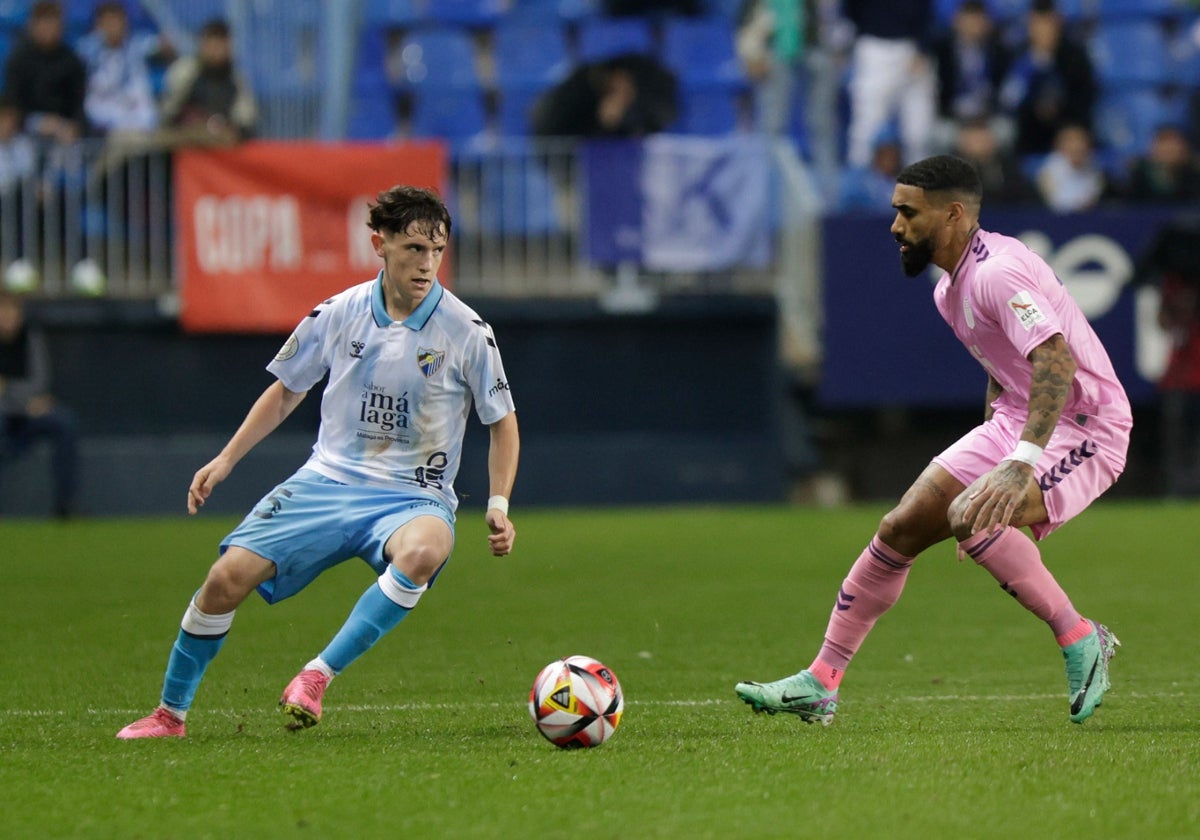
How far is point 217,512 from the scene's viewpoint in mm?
15602

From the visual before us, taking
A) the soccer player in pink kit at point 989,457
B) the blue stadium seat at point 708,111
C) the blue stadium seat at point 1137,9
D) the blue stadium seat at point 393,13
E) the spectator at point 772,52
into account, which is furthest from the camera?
the blue stadium seat at point 1137,9

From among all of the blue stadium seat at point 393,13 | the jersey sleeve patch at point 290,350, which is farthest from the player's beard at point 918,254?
the blue stadium seat at point 393,13

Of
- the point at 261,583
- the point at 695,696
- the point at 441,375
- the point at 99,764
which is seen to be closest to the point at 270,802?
the point at 99,764

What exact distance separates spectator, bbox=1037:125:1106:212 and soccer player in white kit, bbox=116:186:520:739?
34.5 feet

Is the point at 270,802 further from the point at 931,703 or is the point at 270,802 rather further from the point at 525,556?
the point at 525,556

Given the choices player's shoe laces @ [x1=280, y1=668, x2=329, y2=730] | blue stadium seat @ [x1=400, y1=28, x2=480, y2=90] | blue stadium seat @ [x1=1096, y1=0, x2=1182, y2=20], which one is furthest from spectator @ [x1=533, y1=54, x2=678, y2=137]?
player's shoe laces @ [x1=280, y1=668, x2=329, y2=730]

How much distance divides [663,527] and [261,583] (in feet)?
26.1

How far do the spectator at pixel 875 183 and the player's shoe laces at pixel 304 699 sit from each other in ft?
Result: 35.3

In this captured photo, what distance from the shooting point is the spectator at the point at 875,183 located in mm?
16078

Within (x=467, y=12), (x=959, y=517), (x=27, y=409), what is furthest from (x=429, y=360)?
(x=467, y=12)

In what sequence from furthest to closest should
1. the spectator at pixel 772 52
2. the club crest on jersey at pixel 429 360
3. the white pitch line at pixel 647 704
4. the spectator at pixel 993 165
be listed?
the spectator at pixel 772 52 → the spectator at pixel 993 165 → the white pitch line at pixel 647 704 → the club crest on jersey at pixel 429 360

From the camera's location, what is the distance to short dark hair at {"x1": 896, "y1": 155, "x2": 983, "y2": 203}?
6352 mm

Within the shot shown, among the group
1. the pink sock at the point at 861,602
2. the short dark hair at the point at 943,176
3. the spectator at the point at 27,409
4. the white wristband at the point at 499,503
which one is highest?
the short dark hair at the point at 943,176

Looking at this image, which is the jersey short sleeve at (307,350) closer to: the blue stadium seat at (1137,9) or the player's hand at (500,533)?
the player's hand at (500,533)
